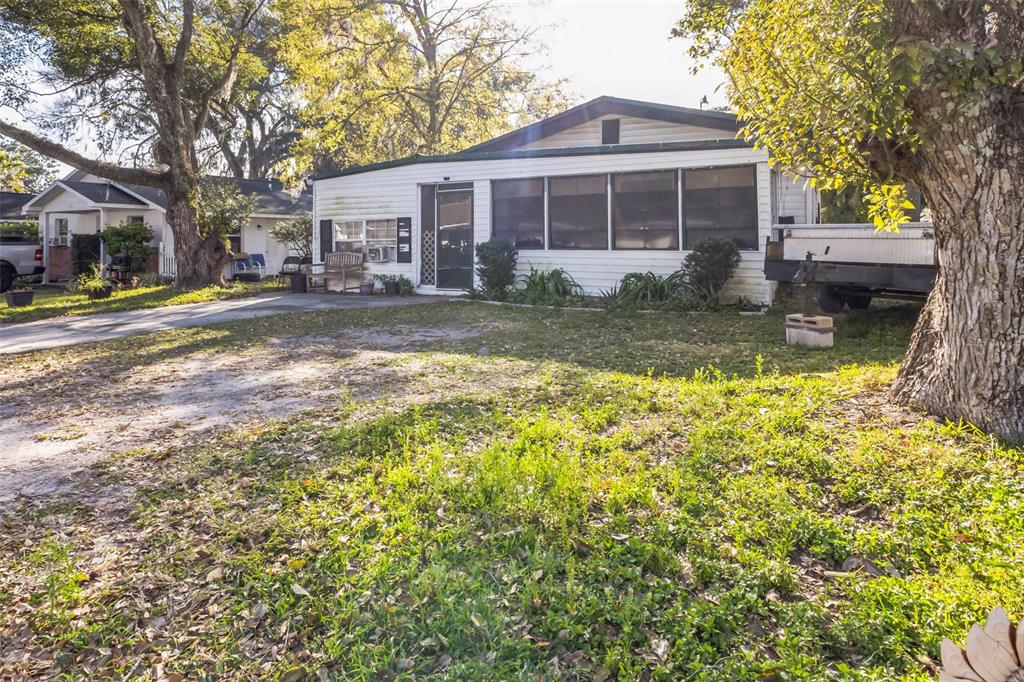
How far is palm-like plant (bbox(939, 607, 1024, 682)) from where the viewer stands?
1166mm

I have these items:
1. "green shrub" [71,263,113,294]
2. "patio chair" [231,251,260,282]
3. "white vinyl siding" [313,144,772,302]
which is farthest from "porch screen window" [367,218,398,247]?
"patio chair" [231,251,260,282]

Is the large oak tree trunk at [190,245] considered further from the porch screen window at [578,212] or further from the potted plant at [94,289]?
the porch screen window at [578,212]

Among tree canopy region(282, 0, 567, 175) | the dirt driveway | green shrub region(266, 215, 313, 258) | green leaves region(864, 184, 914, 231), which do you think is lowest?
the dirt driveway

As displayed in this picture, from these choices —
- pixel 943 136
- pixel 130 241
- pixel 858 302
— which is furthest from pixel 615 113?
pixel 130 241

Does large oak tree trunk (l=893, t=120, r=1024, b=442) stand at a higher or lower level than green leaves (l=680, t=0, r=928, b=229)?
lower

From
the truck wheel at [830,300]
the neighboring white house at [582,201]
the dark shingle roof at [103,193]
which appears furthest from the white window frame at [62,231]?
the truck wheel at [830,300]

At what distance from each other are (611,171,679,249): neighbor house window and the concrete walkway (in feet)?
13.4

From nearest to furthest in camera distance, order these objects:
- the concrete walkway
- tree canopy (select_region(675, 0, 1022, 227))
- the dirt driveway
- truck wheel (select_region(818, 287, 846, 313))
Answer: tree canopy (select_region(675, 0, 1022, 227))
the dirt driveway
the concrete walkway
truck wheel (select_region(818, 287, 846, 313))

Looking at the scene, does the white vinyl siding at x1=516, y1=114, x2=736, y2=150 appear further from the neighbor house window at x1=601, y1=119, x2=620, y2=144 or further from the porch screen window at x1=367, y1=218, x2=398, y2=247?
the porch screen window at x1=367, y1=218, x2=398, y2=247

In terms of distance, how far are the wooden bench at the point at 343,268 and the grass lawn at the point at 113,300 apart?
186 centimetres

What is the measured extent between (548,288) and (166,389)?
796 cm

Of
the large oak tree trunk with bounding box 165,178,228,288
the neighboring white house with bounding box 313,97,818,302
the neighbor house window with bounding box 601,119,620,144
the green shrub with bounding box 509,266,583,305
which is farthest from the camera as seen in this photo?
the large oak tree trunk with bounding box 165,178,228,288

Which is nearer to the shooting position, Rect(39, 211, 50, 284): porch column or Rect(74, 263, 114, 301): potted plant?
Rect(74, 263, 114, 301): potted plant

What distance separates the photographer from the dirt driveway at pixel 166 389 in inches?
163
